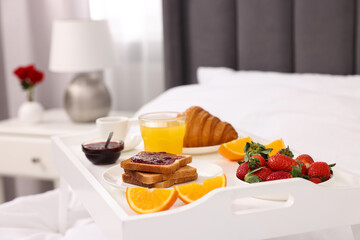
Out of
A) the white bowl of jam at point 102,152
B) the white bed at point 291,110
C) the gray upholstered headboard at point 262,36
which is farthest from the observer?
the gray upholstered headboard at point 262,36

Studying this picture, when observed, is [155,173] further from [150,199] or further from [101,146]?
[101,146]

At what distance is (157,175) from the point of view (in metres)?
1.07

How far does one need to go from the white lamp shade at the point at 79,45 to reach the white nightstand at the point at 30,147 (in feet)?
0.93

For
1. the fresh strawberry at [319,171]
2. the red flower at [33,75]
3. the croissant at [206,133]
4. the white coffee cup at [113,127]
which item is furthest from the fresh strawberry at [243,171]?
the red flower at [33,75]

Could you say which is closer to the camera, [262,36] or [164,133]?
[164,133]

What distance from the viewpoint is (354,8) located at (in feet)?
6.90

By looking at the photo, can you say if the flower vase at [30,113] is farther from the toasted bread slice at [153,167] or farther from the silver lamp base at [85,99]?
the toasted bread slice at [153,167]

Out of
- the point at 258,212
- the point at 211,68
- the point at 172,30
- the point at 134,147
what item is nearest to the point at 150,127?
the point at 134,147

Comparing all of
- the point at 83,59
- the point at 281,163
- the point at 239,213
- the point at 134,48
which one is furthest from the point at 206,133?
the point at 134,48

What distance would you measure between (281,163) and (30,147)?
177 centimetres

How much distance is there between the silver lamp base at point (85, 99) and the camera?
8.50ft

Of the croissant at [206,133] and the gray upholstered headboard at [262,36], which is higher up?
the gray upholstered headboard at [262,36]

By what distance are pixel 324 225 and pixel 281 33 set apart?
1.46 metres

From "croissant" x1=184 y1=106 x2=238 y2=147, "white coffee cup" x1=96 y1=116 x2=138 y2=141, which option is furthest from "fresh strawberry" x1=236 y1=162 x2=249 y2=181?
"white coffee cup" x1=96 y1=116 x2=138 y2=141
